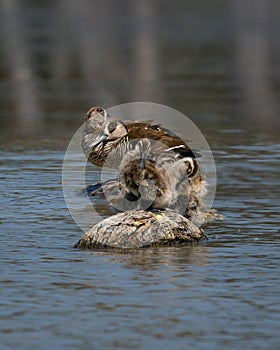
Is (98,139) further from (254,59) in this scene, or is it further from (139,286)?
(254,59)

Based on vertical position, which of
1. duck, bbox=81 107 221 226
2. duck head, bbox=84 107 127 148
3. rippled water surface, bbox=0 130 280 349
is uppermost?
duck head, bbox=84 107 127 148

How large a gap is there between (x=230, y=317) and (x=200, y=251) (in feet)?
6.00

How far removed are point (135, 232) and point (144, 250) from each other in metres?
0.16

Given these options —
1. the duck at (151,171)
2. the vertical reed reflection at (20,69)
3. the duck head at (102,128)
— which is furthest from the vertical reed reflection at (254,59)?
the duck at (151,171)

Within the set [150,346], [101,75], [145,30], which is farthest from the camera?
[145,30]

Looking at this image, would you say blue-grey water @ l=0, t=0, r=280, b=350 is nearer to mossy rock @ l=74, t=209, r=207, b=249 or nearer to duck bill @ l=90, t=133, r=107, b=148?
mossy rock @ l=74, t=209, r=207, b=249

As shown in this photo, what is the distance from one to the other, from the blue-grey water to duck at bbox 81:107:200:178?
59 centimetres

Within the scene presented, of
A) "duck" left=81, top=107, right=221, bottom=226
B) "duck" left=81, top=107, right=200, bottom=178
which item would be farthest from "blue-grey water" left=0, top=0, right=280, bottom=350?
"duck" left=81, top=107, right=200, bottom=178

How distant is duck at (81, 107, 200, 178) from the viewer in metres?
10.7

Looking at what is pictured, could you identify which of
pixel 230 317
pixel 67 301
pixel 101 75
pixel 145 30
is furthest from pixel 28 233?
pixel 145 30

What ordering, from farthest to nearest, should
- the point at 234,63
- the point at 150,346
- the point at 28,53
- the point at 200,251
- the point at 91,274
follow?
the point at 28,53, the point at 234,63, the point at 200,251, the point at 91,274, the point at 150,346

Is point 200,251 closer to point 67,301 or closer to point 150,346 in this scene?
point 67,301

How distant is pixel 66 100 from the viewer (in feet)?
65.8

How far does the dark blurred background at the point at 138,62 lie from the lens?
18.4 meters
